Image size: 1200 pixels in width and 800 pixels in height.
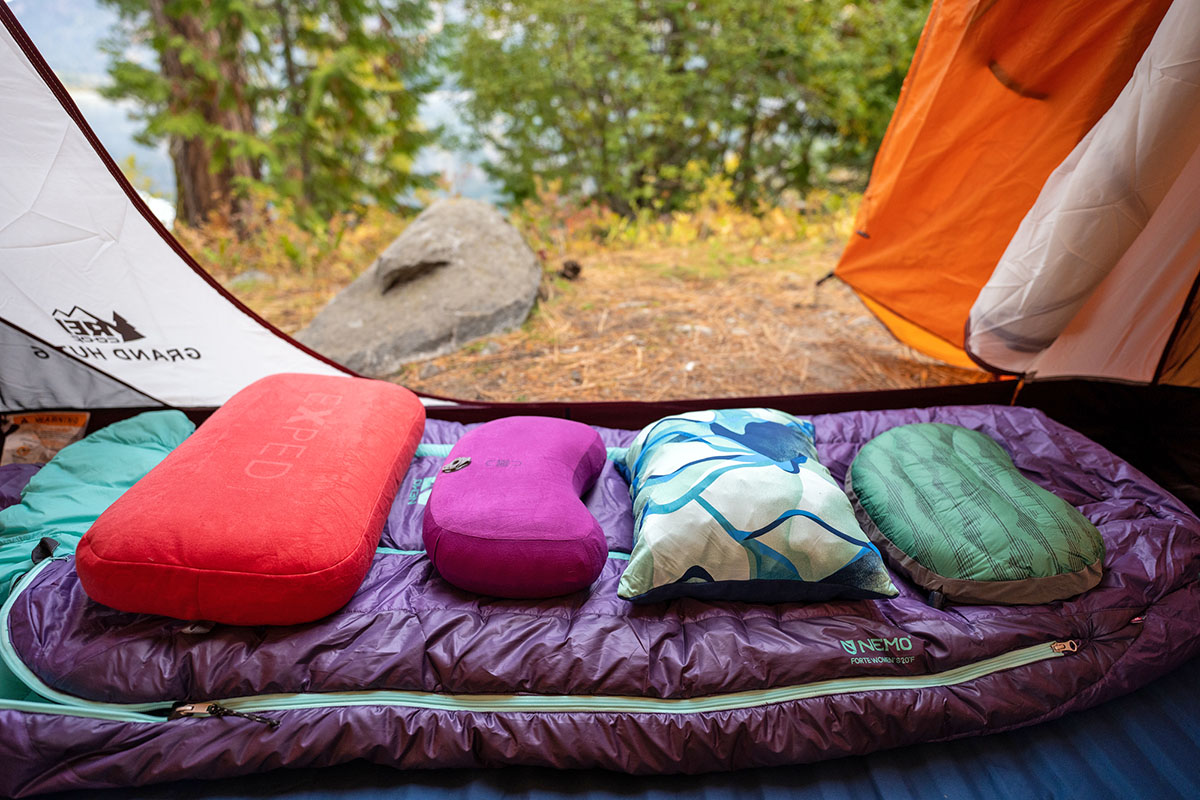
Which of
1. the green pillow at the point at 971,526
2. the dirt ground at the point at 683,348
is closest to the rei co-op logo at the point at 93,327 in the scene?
the dirt ground at the point at 683,348

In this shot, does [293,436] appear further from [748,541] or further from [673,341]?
[673,341]

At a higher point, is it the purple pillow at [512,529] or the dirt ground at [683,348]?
the purple pillow at [512,529]

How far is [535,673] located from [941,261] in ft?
6.26

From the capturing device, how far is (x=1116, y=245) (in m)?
1.44

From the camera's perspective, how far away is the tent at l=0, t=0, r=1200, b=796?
Result: 1428 millimetres

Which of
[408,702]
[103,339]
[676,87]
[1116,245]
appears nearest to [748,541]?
[408,702]

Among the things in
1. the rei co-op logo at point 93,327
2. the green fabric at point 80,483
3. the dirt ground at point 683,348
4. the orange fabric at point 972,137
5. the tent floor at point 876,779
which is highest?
the orange fabric at point 972,137

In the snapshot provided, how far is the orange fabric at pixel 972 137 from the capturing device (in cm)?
154

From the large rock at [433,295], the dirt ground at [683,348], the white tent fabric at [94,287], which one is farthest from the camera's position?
the large rock at [433,295]

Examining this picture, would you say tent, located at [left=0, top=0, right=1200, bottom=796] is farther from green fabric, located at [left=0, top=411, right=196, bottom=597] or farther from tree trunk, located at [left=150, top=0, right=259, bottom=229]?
tree trunk, located at [left=150, top=0, right=259, bottom=229]

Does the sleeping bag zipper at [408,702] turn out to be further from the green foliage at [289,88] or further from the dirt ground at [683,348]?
the green foliage at [289,88]

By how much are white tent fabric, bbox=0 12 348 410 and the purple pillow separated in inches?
37.0

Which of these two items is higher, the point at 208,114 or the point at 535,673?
the point at 208,114

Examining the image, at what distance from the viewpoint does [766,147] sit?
490 centimetres
